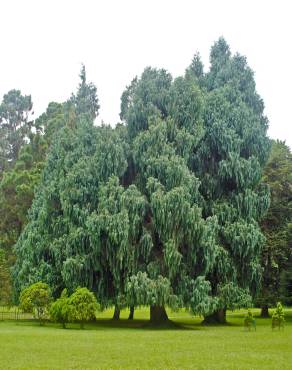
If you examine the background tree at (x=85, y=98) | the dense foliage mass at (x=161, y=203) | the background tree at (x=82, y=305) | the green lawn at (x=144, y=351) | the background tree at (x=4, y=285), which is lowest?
the green lawn at (x=144, y=351)

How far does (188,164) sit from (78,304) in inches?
435

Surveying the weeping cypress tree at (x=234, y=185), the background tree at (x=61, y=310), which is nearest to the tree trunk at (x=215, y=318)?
the weeping cypress tree at (x=234, y=185)

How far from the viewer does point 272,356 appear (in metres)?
17.4

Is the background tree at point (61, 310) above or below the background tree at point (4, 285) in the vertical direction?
below

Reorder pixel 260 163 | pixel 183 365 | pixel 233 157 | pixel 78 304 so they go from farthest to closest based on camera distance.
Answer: pixel 260 163 → pixel 233 157 → pixel 78 304 → pixel 183 365

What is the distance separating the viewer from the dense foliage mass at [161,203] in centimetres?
2869

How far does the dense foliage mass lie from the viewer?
28.7 m

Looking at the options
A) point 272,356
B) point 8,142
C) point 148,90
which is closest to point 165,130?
point 148,90

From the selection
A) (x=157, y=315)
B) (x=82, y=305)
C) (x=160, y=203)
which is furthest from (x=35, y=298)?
(x=160, y=203)

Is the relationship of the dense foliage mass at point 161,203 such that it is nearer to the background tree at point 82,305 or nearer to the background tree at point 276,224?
the background tree at point 82,305

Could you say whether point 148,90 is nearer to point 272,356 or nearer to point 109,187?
point 109,187

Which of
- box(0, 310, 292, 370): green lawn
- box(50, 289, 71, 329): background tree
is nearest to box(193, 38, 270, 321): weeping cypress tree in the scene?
box(0, 310, 292, 370): green lawn

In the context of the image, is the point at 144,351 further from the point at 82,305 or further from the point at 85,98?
the point at 85,98

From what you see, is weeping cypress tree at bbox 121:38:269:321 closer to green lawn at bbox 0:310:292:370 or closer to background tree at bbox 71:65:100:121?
green lawn at bbox 0:310:292:370
